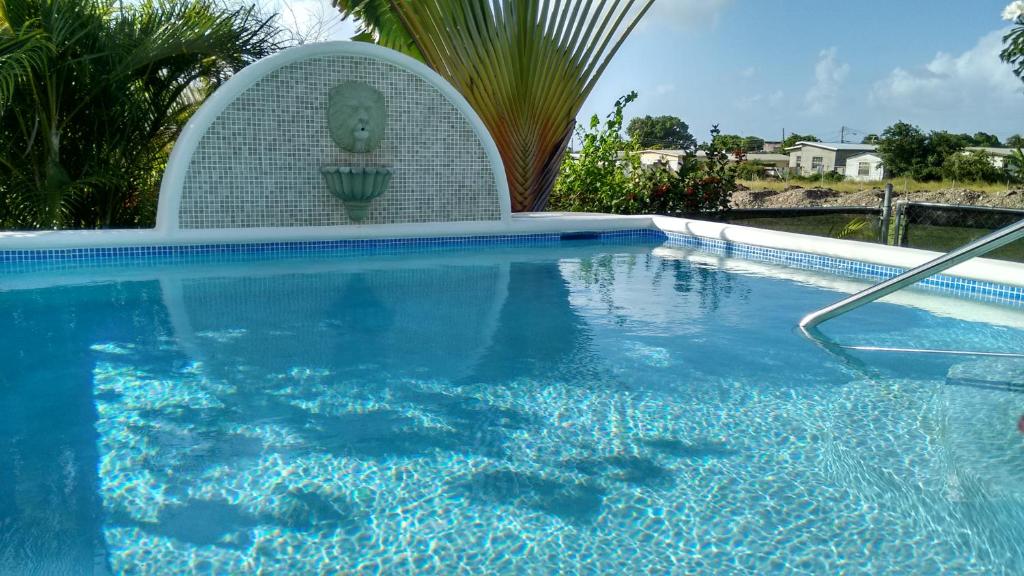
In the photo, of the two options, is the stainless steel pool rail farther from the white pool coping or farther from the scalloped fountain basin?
the scalloped fountain basin

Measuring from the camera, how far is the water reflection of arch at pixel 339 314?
461 cm

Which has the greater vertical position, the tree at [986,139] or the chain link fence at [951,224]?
the tree at [986,139]

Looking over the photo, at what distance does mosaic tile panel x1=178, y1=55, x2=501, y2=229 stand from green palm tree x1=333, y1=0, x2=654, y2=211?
1.83m

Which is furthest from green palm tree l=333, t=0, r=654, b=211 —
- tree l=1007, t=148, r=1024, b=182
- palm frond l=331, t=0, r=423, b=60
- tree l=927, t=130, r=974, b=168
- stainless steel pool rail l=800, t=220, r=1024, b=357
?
tree l=927, t=130, r=974, b=168

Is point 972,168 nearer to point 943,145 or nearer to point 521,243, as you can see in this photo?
point 943,145

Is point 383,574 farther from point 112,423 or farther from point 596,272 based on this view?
point 596,272

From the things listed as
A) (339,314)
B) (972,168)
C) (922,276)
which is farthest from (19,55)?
(972,168)

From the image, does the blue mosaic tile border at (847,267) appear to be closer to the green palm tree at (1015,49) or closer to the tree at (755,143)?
the green palm tree at (1015,49)

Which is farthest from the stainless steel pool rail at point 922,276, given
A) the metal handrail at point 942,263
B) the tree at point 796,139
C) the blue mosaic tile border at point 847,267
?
the tree at point 796,139

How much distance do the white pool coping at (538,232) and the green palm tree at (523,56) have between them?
4.35ft

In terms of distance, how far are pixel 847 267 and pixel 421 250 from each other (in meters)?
4.50

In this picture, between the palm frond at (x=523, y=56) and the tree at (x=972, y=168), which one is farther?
the tree at (x=972, y=168)

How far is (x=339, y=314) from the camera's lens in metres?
5.81

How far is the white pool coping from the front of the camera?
722 centimetres
